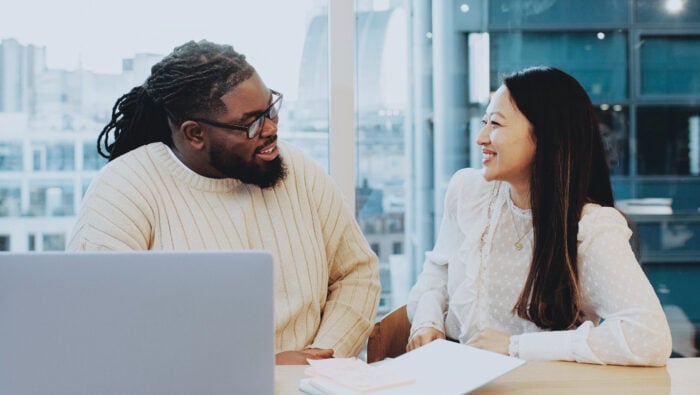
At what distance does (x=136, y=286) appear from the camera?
1058mm

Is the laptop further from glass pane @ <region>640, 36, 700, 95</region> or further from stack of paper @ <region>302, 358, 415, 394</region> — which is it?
glass pane @ <region>640, 36, 700, 95</region>

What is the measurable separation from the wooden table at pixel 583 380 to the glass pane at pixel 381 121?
1.41 m

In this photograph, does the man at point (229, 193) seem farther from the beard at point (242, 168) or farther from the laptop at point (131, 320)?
the laptop at point (131, 320)

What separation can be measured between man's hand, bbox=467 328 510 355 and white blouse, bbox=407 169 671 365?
0.13 feet

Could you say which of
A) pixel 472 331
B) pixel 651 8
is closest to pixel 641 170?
pixel 651 8

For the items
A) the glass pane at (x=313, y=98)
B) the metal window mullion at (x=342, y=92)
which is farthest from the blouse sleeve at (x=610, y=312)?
the glass pane at (x=313, y=98)

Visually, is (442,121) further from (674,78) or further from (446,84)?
(674,78)

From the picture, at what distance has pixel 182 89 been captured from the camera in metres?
1.82

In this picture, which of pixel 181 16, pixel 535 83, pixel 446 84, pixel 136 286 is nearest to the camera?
pixel 136 286

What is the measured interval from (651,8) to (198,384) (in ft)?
8.15

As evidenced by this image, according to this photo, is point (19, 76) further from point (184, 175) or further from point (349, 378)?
point (349, 378)

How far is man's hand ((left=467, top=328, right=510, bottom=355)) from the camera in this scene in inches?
63.1

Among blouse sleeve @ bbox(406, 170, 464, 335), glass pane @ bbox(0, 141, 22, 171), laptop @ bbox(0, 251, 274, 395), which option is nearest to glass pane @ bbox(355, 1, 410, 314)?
blouse sleeve @ bbox(406, 170, 464, 335)

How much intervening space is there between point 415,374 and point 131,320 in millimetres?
515
